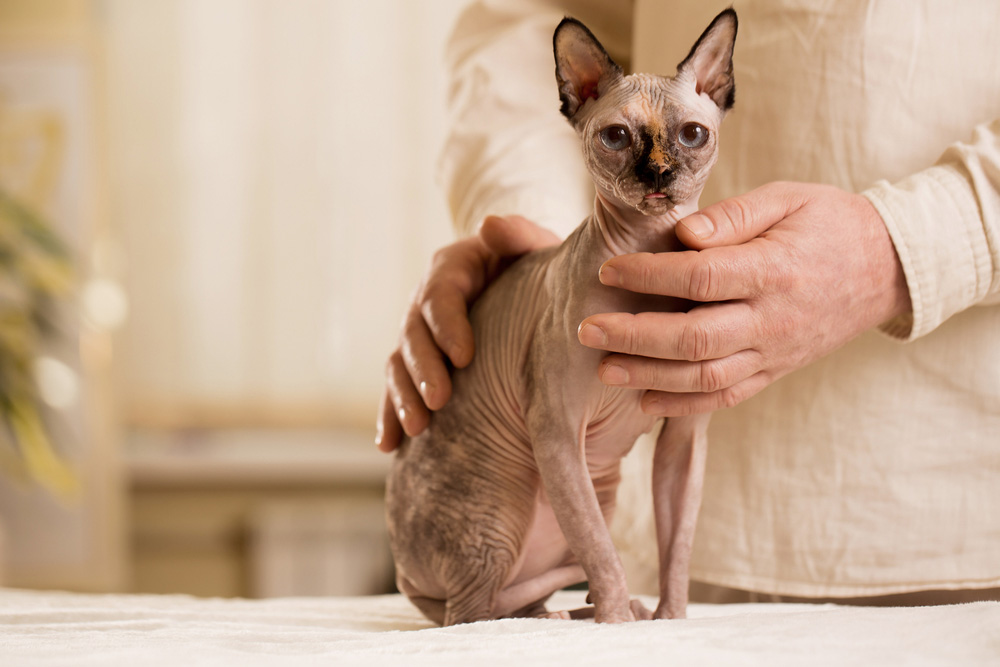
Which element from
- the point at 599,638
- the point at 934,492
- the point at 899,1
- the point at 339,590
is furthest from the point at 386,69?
the point at 599,638

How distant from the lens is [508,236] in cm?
98

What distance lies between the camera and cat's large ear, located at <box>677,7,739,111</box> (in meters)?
0.74

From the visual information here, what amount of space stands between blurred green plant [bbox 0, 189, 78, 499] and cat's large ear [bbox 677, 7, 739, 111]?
2388 mm

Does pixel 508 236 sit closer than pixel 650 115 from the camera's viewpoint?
No

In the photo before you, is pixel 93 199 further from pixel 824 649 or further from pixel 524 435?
pixel 824 649

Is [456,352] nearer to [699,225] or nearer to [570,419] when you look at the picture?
[570,419]

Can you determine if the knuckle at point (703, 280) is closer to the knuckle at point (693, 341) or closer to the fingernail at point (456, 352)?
the knuckle at point (693, 341)

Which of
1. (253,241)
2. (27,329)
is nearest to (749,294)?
(253,241)

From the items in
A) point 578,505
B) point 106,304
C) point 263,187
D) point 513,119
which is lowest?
point 578,505

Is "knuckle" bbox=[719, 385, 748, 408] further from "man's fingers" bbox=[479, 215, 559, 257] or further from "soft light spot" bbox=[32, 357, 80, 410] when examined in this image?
"soft light spot" bbox=[32, 357, 80, 410]

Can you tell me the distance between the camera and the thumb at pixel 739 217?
76cm

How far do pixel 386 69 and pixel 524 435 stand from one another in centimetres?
239

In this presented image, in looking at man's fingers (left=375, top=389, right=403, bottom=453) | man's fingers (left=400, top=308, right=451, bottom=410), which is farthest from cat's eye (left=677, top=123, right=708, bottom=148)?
man's fingers (left=375, top=389, right=403, bottom=453)

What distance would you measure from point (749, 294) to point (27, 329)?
2.60 meters
